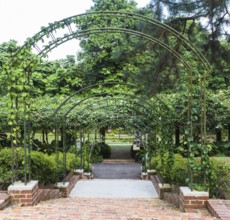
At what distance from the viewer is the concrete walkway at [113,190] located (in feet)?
25.8

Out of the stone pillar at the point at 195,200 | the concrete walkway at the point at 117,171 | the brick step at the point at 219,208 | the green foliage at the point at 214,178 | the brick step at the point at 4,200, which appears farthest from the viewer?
the concrete walkway at the point at 117,171

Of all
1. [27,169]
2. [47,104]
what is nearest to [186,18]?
[27,169]

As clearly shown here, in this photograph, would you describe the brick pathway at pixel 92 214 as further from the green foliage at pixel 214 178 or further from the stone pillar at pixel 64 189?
the stone pillar at pixel 64 189

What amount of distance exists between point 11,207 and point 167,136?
4.23 metres

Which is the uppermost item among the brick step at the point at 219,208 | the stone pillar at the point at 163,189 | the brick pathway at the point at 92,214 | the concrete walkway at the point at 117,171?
the brick step at the point at 219,208

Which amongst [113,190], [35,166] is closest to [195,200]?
[35,166]

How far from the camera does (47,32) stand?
4969mm

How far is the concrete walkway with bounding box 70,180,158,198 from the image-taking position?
7855mm

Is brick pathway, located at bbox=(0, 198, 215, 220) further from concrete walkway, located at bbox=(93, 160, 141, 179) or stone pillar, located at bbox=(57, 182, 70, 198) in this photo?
Answer: concrete walkway, located at bbox=(93, 160, 141, 179)

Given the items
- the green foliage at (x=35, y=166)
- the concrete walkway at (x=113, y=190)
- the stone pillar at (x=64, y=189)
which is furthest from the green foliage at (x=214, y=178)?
the green foliage at (x=35, y=166)

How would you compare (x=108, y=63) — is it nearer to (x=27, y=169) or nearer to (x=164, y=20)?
(x=164, y=20)

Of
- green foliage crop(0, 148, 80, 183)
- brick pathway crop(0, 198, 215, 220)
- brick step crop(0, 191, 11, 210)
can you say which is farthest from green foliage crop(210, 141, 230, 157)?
brick step crop(0, 191, 11, 210)

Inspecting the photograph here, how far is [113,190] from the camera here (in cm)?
850

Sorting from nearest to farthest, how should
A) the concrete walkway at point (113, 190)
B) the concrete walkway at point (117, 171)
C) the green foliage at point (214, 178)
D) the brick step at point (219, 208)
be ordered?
the brick step at point (219, 208) → the green foliage at point (214, 178) → the concrete walkway at point (113, 190) → the concrete walkway at point (117, 171)
